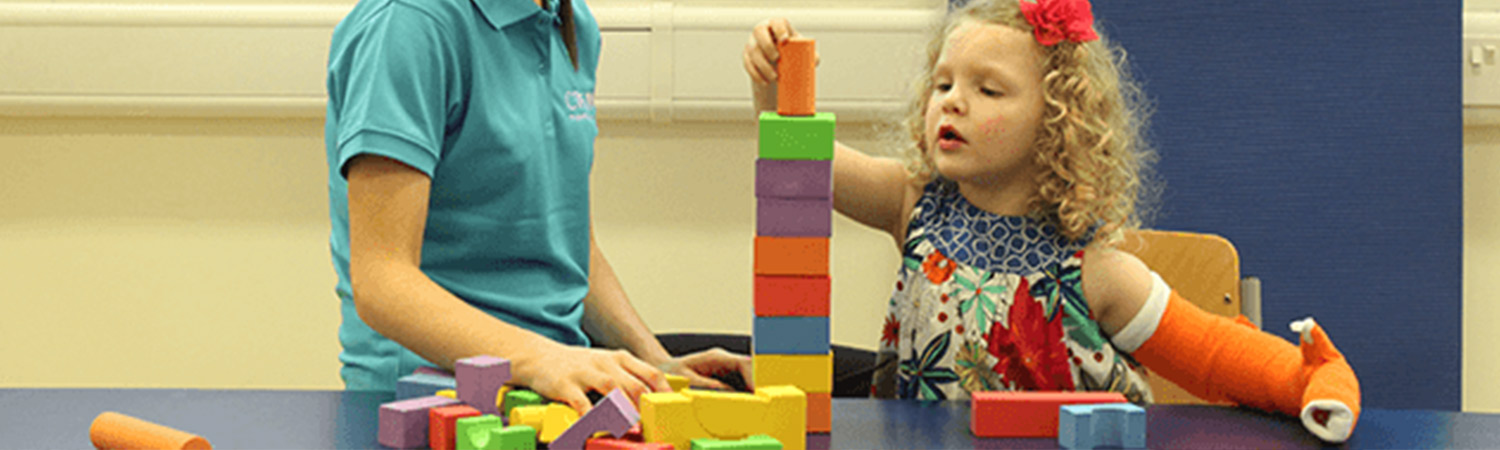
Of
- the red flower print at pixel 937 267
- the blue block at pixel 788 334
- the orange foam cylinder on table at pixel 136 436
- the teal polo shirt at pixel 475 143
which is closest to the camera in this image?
the orange foam cylinder on table at pixel 136 436

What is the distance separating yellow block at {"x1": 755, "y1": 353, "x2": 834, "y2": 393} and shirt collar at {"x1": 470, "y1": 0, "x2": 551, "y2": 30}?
0.39 m

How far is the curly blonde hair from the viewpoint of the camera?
111cm

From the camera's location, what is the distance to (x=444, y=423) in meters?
0.67

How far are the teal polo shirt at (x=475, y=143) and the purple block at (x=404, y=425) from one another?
20cm

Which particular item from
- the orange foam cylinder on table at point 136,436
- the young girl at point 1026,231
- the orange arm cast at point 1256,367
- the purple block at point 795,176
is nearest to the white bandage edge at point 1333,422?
the orange arm cast at point 1256,367

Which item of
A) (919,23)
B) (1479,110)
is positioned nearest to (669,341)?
(919,23)

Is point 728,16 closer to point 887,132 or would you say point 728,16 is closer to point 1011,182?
point 887,132

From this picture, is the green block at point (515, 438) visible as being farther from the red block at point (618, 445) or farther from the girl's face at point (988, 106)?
the girl's face at point (988, 106)

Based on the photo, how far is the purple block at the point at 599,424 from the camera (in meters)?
0.65

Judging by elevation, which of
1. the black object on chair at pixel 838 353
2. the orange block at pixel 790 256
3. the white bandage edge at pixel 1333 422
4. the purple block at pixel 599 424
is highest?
the orange block at pixel 790 256

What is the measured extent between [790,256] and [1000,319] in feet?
1.53

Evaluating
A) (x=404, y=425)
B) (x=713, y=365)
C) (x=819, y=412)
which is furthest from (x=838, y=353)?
(x=404, y=425)

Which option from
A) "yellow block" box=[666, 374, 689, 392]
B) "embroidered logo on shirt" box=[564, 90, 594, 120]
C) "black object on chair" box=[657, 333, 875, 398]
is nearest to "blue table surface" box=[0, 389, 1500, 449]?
"yellow block" box=[666, 374, 689, 392]

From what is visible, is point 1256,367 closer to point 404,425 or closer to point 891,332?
point 891,332
